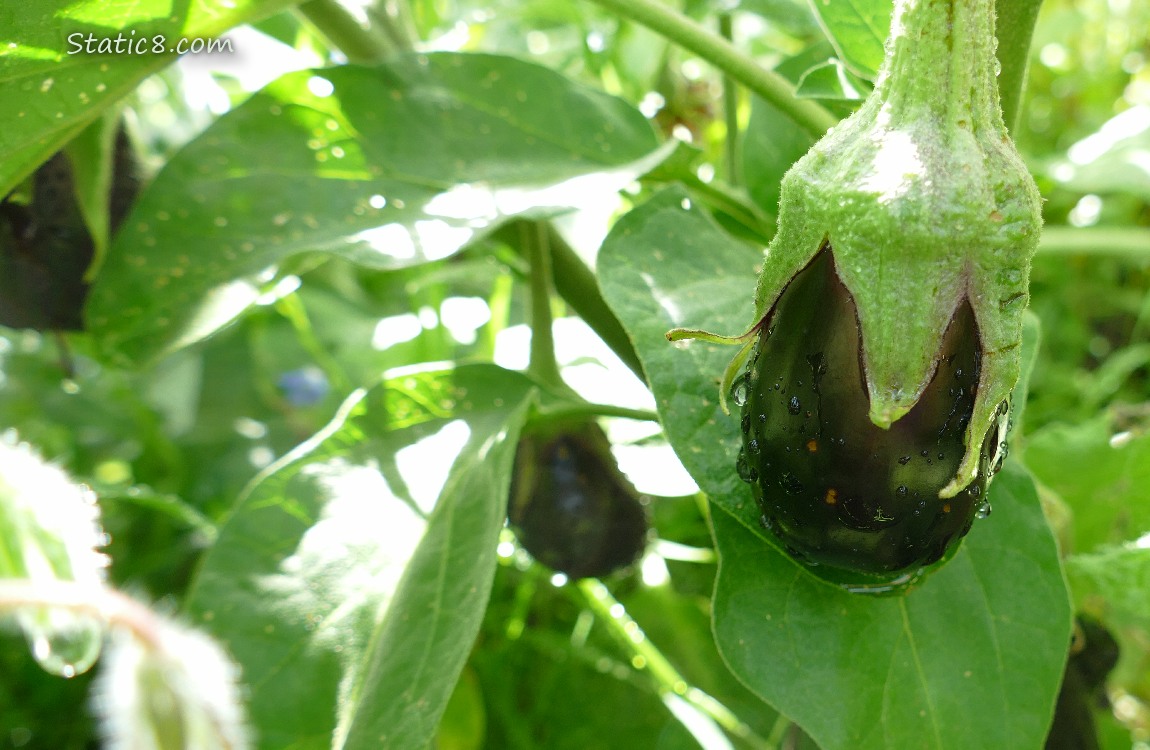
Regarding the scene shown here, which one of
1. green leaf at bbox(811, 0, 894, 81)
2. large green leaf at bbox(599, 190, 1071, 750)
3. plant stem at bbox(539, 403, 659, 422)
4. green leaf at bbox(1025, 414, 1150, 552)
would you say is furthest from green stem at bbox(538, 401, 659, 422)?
green leaf at bbox(1025, 414, 1150, 552)

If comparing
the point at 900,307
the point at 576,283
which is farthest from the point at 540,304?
the point at 900,307

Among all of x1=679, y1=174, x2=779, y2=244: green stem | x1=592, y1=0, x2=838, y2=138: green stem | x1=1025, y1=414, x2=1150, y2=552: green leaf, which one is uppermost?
x1=592, y1=0, x2=838, y2=138: green stem

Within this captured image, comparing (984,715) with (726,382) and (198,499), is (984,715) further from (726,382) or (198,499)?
(198,499)

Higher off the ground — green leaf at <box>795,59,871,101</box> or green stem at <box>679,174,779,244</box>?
green leaf at <box>795,59,871,101</box>

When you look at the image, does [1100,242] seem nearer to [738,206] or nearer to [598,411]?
[738,206]

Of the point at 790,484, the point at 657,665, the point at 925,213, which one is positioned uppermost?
the point at 925,213

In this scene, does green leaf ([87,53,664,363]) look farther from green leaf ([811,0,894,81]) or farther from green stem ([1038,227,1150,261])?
green stem ([1038,227,1150,261])

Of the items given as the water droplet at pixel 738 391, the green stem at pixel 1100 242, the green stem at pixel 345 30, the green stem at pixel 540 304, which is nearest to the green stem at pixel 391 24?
the green stem at pixel 345 30
